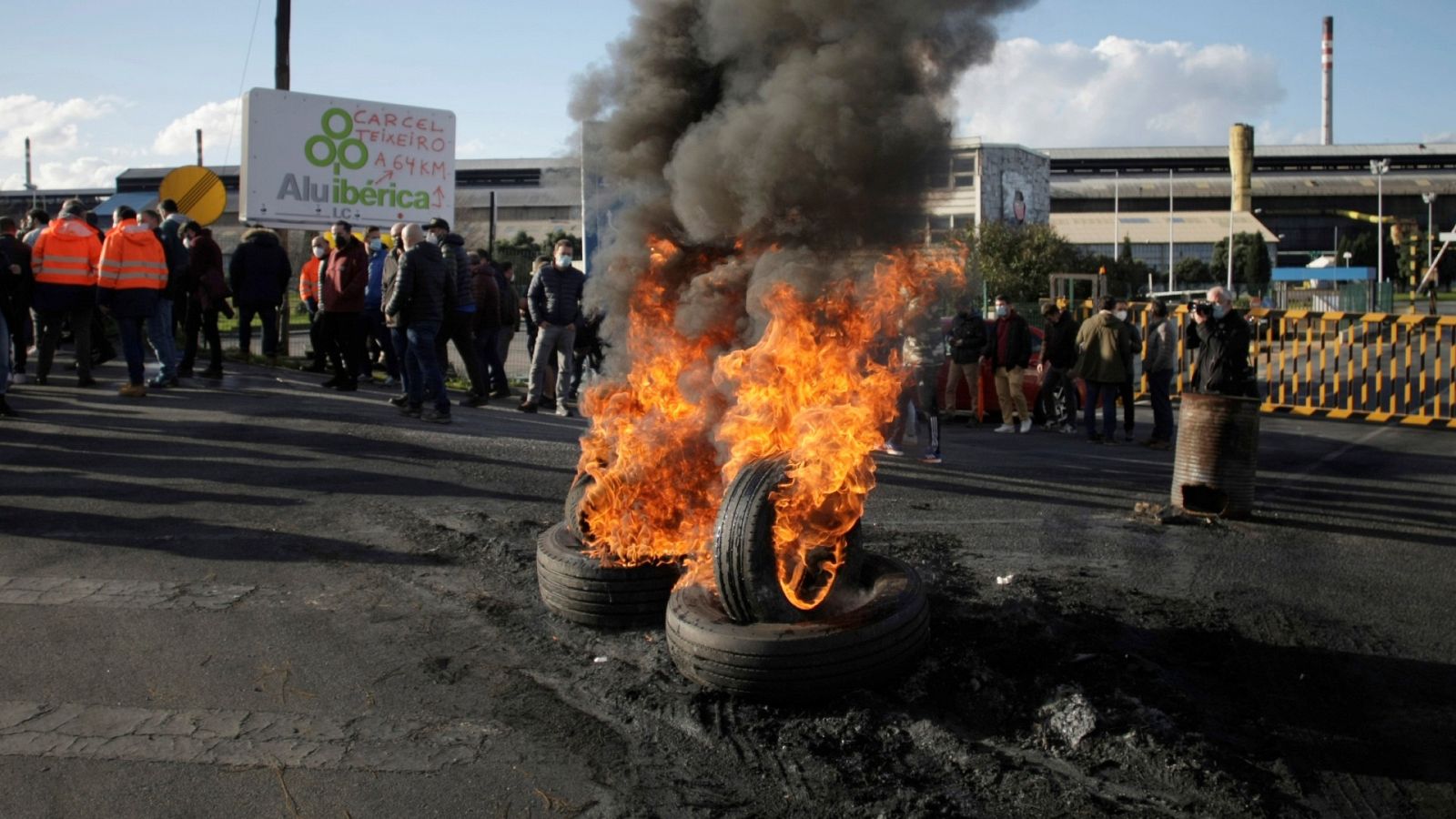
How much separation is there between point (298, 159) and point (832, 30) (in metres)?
12.8

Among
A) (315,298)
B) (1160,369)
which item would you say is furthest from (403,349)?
(1160,369)

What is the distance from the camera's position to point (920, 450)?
37.6 feet

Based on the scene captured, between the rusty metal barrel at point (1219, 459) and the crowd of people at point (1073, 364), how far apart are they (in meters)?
2.59

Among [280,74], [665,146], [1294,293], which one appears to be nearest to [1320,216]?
[1294,293]

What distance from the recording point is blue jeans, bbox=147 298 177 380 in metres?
11.8

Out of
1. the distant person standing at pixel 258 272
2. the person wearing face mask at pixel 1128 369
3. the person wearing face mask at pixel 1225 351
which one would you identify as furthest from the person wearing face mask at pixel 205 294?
the person wearing face mask at pixel 1225 351

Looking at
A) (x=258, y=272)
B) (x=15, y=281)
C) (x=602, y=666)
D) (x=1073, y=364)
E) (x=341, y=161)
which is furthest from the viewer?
(x=341, y=161)

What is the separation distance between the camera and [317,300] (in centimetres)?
1504

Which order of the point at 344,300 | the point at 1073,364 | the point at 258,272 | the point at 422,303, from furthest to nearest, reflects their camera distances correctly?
1. the point at 1073,364
2. the point at 258,272
3. the point at 344,300
4. the point at 422,303

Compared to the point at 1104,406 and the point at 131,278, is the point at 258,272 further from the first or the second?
the point at 1104,406

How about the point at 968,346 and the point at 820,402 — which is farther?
the point at 968,346

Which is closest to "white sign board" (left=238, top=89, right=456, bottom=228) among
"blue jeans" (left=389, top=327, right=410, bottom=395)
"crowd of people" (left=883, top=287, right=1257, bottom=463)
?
"blue jeans" (left=389, top=327, right=410, bottom=395)

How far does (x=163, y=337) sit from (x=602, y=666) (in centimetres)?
916

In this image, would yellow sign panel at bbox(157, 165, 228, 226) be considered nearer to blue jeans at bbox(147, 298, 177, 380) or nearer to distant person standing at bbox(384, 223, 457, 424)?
blue jeans at bbox(147, 298, 177, 380)
